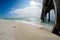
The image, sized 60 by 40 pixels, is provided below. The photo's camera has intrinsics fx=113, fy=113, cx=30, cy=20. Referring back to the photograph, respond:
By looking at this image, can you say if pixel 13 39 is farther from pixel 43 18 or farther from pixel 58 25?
pixel 43 18

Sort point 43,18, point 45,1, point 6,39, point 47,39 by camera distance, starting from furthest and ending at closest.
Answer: point 43,18
point 45,1
point 47,39
point 6,39

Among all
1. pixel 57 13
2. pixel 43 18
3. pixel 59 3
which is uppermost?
pixel 59 3

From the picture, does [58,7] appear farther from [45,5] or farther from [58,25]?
[45,5]

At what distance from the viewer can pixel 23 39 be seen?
388 cm

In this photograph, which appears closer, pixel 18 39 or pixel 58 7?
pixel 18 39

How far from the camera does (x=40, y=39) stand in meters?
3.94

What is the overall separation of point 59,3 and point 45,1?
6333 mm

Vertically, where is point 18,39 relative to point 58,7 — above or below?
Result: below

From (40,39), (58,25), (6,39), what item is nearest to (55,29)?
(58,25)

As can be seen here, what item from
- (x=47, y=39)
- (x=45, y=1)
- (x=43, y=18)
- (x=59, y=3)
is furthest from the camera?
(x=43, y=18)

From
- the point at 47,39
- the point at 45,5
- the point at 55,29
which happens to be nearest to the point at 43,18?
the point at 45,5

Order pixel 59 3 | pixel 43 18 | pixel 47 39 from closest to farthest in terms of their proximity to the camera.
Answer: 1. pixel 47 39
2. pixel 59 3
3. pixel 43 18

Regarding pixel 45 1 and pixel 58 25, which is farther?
pixel 45 1

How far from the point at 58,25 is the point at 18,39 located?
223cm
